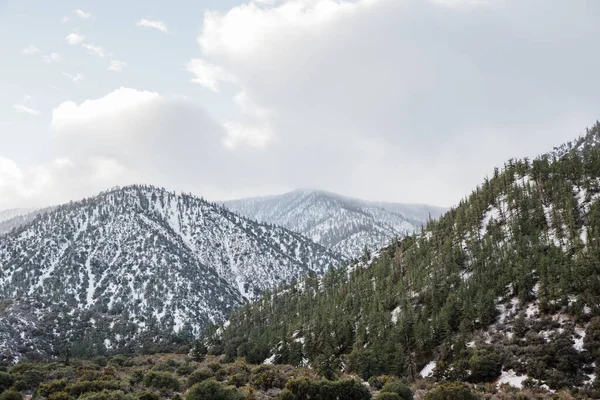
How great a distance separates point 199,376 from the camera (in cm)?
5212

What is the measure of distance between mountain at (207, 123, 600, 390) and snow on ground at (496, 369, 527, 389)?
4.6 inches

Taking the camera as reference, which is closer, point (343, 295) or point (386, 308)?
point (386, 308)

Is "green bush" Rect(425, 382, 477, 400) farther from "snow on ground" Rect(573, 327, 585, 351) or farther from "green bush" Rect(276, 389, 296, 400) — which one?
"snow on ground" Rect(573, 327, 585, 351)

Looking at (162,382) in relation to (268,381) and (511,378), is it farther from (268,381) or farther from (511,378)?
(511,378)

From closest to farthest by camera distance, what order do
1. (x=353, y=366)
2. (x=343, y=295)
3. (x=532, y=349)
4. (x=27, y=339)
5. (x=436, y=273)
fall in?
1. (x=532, y=349)
2. (x=353, y=366)
3. (x=436, y=273)
4. (x=343, y=295)
5. (x=27, y=339)

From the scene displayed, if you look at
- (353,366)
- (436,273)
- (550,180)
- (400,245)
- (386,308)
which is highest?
(550,180)

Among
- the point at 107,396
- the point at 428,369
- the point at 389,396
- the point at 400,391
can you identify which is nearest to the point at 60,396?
the point at 107,396

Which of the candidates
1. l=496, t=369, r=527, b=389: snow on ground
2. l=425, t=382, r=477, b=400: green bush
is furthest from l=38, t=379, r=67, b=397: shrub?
l=496, t=369, r=527, b=389: snow on ground

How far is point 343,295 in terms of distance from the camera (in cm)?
11788

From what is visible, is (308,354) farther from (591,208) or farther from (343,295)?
(591,208)

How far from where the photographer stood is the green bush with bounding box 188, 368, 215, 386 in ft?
164

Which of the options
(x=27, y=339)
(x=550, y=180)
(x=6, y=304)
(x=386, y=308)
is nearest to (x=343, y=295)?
(x=386, y=308)

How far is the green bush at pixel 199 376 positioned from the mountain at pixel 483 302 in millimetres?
14568

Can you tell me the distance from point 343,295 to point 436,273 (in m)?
30.5
